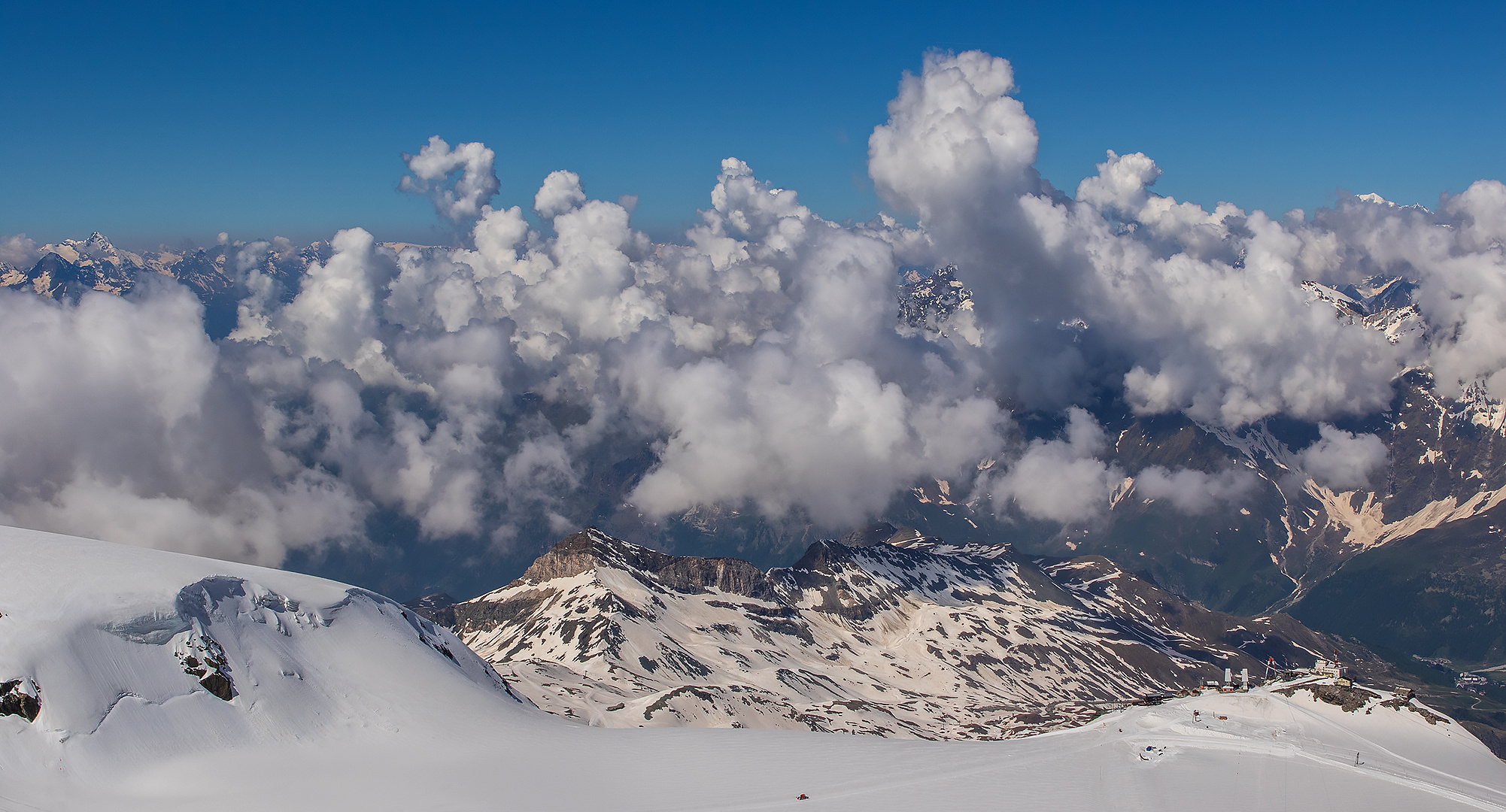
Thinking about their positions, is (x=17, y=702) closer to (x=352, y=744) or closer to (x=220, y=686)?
(x=220, y=686)

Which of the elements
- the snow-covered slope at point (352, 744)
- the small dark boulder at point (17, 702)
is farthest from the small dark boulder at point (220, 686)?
the small dark boulder at point (17, 702)

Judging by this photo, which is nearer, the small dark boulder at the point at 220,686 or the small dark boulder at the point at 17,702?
the small dark boulder at the point at 17,702

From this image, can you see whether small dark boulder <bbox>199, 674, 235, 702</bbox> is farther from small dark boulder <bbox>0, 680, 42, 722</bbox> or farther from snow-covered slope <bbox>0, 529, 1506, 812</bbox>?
small dark boulder <bbox>0, 680, 42, 722</bbox>

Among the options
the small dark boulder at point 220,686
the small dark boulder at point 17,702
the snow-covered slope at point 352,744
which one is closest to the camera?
the small dark boulder at point 17,702

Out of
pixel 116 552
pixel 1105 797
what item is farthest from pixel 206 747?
pixel 1105 797

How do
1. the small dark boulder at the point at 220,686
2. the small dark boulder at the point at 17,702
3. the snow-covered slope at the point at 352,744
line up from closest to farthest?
1. the small dark boulder at the point at 17,702
2. the snow-covered slope at the point at 352,744
3. the small dark boulder at the point at 220,686

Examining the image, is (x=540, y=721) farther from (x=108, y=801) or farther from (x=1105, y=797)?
(x=1105, y=797)

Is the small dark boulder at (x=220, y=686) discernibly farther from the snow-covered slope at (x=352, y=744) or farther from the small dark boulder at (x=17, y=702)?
the small dark boulder at (x=17, y=702)

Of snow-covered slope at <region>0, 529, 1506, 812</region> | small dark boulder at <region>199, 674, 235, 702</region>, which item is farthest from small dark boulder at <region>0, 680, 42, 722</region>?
small dark boulder at <region>199, 674, 235, 702</region>
